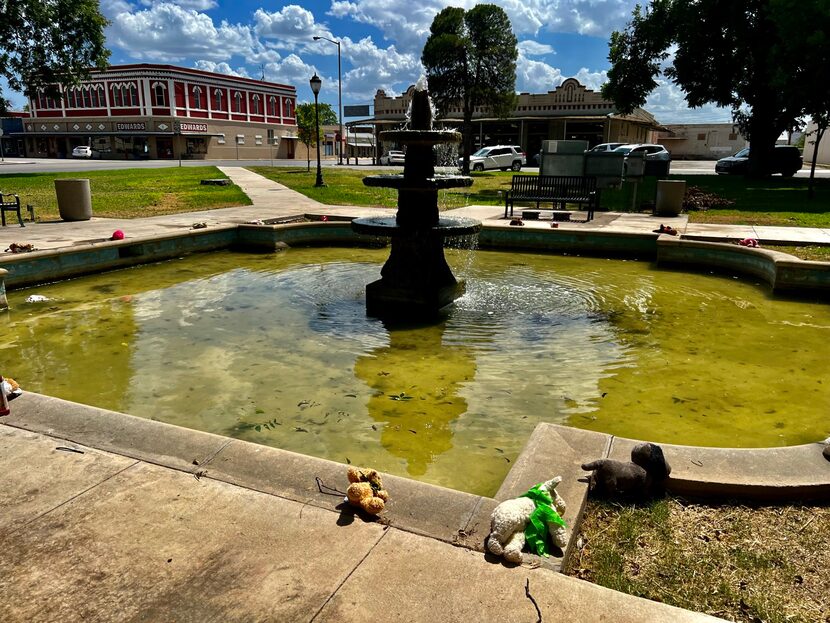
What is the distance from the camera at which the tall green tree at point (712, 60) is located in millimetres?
26984

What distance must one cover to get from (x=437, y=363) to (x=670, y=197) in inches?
476

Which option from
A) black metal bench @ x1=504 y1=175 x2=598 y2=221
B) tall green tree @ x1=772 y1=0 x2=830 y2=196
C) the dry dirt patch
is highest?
tall green tree @ x1=772 y1=0 x2=830 y2=196

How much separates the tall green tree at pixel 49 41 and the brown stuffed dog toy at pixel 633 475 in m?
34.0

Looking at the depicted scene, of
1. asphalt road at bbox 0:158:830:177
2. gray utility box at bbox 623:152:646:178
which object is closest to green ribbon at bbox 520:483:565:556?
gray utility box at bbox 623:152:646:178

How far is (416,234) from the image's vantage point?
25.5 feet

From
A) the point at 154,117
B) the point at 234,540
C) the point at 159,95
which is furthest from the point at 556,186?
the point at 159,95

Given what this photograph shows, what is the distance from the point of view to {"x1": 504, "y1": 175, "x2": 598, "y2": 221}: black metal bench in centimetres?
1499

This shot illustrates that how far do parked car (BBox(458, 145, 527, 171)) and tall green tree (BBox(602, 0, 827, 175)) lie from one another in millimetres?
7931

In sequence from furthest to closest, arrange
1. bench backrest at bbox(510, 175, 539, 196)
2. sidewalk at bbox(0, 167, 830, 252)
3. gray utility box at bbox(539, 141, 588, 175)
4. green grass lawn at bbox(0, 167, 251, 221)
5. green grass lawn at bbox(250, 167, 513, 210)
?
green grass lawn at bbox(250, 167, 513, 210)
gray utility box at bbox(539, 141, 588, 175)
green grass lawn at bbox(0, 167, 251, 221)
bench backrest at bbox(510, 175, 539, 196)
sidewalk at bbox(0, 167, 830, 252)

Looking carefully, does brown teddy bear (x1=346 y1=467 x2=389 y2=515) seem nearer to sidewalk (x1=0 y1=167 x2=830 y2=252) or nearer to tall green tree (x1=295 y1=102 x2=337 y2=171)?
sidewalk (x1=0 y1=167 x2=830 y2=252)

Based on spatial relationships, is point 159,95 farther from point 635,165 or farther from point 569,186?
point 569,186

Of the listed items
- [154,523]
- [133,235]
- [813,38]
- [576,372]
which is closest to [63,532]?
[154,523]

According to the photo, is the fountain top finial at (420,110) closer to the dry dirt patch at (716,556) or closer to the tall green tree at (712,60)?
the dry dirt patch at (716,556)

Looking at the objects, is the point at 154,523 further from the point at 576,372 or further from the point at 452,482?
the point at 576,372
